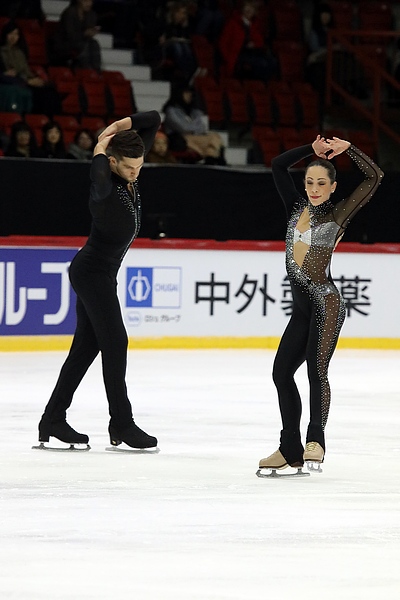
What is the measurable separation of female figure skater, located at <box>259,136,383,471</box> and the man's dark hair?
0.78 meters

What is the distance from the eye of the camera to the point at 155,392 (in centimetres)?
834

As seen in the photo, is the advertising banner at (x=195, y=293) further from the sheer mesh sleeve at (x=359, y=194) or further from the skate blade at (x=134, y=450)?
the sheer mesh sleeve at (x=359, y=194)

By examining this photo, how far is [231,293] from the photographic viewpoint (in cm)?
1167

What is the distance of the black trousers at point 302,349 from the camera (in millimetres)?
5273

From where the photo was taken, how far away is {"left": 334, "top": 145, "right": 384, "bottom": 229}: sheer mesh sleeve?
17.4 feet

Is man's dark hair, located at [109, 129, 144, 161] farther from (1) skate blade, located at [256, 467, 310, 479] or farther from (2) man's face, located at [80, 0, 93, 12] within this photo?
(2) man's face, located at [80, 0, 93, 12]

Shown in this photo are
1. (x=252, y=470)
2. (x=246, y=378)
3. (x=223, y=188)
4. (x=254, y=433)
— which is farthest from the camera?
(x=223, y=188)

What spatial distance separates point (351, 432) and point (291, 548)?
113 inches

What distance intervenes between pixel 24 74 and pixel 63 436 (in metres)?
7.89

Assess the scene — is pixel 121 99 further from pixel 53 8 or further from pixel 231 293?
pixel 231 293

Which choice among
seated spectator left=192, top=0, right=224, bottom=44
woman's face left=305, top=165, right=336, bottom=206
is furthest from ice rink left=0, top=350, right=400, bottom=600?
seated spectator left=192, top=0, right=224, bottom=44

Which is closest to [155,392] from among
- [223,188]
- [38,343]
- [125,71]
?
[38,343]

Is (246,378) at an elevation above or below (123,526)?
below

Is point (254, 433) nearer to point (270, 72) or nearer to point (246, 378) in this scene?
point (246, 378)
